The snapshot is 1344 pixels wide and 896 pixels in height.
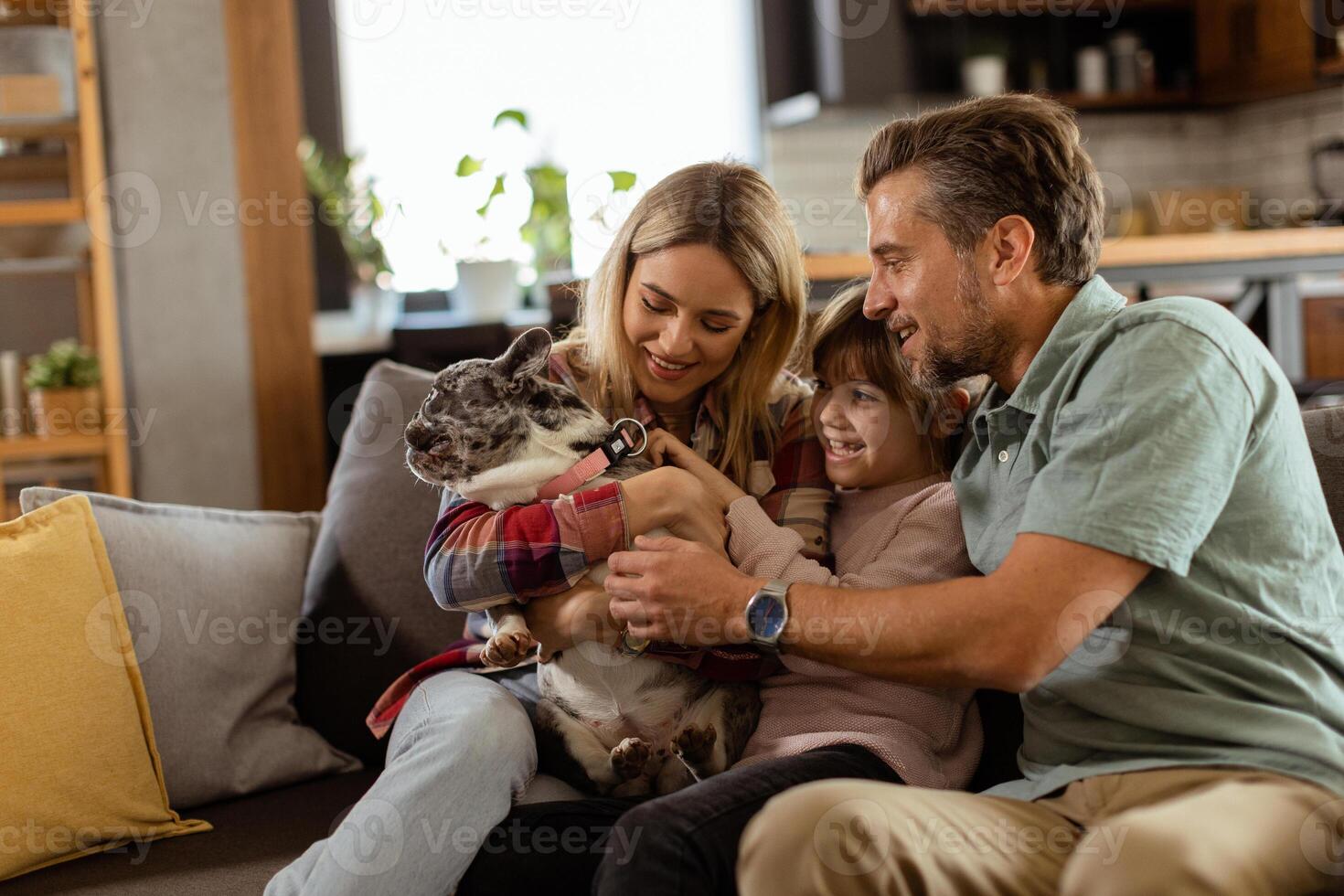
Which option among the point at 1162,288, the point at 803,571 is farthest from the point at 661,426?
the point at 1162,288

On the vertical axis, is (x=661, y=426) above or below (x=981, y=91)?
below

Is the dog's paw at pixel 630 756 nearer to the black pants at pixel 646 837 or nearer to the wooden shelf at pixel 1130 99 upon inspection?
the black pants at pixel 646 837

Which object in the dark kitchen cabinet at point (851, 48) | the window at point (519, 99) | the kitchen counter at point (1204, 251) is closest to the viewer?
the kitchen counter at point (1204, 251)

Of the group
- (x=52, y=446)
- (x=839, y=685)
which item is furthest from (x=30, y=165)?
(x=839, y=685)

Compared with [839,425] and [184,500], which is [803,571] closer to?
[839,425]

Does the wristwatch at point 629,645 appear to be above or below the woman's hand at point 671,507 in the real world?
below

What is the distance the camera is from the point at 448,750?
1577 mm

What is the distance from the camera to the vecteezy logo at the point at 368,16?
16.2ft

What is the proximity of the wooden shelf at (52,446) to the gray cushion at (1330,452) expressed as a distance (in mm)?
3399

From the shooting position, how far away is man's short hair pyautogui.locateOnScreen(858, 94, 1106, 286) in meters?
1.60

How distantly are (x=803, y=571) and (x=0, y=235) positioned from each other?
3.17 metres

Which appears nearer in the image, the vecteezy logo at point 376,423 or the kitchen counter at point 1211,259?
the vecteezy logo at point 376,423

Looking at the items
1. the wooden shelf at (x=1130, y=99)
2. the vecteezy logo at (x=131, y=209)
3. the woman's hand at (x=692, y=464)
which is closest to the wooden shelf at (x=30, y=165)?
the vecteezy logo at (x=131, y=209)

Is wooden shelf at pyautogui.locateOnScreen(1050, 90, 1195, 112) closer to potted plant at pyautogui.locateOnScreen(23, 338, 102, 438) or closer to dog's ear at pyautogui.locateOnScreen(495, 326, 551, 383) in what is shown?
potted plant at pyautogui.locateOnScreen(23, 338, 102, 438)
